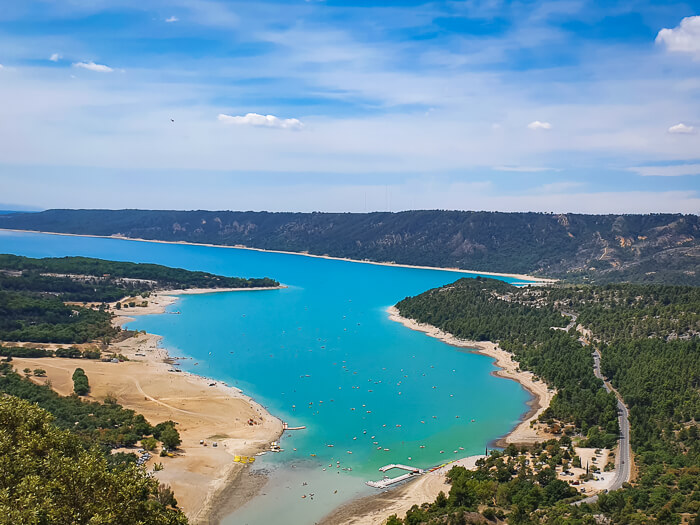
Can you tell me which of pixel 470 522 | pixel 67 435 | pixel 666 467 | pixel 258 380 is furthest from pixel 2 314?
pixel 666 467

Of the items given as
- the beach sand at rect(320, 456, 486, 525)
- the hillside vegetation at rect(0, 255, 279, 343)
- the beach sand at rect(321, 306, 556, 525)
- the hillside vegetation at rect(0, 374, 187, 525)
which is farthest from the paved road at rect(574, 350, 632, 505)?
the hillside vegetation at rect(0, 255, 279, 343)

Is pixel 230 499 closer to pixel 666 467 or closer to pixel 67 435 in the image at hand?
pixel 67 435

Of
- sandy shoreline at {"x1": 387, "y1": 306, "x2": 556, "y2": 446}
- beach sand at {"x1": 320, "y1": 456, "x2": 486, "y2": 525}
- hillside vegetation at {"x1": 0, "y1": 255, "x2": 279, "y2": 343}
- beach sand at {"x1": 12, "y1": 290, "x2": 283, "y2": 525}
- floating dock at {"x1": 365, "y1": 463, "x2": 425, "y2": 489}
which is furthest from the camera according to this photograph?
hillside vegetation at {"x1": 0, "y1": 255, "x2": 279, "y2": 343}

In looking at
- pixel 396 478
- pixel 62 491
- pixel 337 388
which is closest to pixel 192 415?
pixel 337 388

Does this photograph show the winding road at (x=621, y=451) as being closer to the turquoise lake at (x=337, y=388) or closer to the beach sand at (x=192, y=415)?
the turquoise lake at (x=337, y=388)

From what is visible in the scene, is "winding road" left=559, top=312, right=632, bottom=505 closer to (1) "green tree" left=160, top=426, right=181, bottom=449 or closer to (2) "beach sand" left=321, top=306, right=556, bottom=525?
(2) "beach sand" left=321, top=306, right=556, bottom=525

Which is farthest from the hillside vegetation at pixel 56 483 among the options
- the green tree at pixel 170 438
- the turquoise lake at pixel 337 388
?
the green tree at pixel 170 438

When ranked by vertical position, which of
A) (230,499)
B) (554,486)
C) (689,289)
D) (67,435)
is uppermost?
(689,289)
